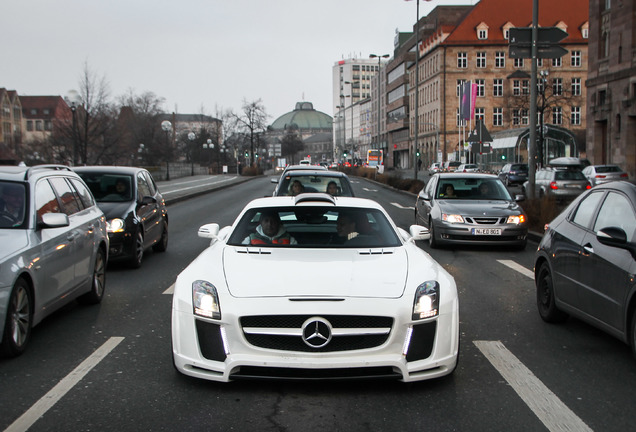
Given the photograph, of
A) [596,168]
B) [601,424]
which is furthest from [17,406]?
[596,168]

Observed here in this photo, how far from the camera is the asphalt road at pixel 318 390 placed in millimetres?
4203

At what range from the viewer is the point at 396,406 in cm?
448

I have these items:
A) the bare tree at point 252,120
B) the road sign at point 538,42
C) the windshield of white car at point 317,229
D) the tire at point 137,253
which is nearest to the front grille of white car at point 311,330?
the windshield of white car at point 317,229

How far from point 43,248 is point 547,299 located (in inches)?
193

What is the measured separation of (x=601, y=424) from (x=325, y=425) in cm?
162

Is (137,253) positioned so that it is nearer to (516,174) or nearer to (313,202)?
(313,202)

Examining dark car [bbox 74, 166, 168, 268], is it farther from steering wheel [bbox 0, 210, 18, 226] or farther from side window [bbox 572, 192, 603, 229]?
side window [bbox 572, 192, 603, 229]

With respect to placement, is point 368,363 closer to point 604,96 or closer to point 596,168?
point 596,168

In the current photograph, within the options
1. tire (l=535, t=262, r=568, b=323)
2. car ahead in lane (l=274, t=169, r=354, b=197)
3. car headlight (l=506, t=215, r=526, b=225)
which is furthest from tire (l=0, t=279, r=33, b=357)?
car headlight (l=506, t=215, r=526, b=225)

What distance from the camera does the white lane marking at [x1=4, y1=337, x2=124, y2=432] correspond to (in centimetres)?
415

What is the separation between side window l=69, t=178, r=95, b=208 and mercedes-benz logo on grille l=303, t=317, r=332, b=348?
4.79 meters

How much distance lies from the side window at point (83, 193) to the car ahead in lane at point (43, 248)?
0.05ft

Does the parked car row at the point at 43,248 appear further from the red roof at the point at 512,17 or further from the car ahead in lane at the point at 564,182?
the red roof at the point at 512,17

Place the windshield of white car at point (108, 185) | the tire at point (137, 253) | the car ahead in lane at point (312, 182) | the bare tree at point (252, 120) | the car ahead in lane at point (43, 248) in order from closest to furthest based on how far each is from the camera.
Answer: the car ahead in lane at point (43, 248)
the tire at point (137, 253)
the windshield of white car at point (108, 185)
the car ahead in lane at point (312, 182)
the bare tree at point (252, 120)
